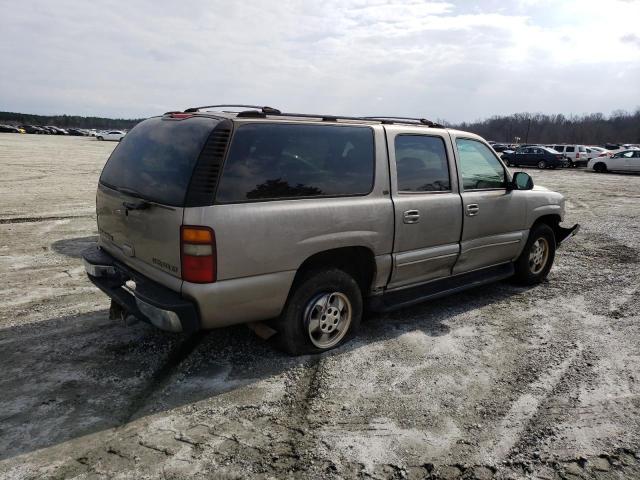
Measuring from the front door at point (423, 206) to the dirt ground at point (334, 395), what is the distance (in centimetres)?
65

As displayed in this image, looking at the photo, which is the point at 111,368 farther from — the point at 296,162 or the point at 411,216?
the point at 411,216

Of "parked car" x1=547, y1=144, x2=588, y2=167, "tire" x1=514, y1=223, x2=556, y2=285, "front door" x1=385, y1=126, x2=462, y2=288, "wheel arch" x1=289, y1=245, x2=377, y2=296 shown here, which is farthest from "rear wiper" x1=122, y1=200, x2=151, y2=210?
"parked car" x1=547, y1=144, x2=588, y2=167

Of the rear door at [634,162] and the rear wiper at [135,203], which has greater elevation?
the rear door at [634,162]

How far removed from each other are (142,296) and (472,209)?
125 inches

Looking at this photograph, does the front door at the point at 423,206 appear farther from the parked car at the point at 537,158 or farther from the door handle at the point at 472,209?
the parked car at the point at 537,158

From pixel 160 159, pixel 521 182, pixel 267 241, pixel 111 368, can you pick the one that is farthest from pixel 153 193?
pixel 521 182

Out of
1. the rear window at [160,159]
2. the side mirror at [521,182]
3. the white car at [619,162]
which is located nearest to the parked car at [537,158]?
the white car at [619,162]

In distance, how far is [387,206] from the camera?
3.89 m

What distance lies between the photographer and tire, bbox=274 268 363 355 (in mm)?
3566

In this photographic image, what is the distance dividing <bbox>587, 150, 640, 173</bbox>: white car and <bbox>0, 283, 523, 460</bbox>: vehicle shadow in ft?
95.4

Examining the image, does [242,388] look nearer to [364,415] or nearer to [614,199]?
[364,415]

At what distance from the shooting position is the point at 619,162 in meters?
28.1

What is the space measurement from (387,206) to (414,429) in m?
1.76

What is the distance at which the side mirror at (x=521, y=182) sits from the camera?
5127mm
